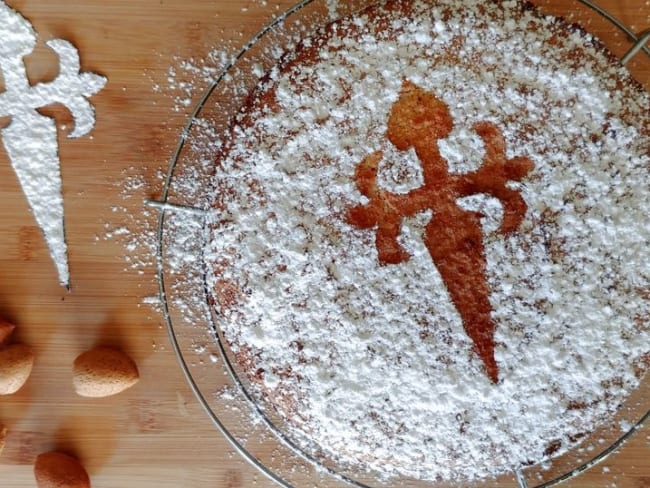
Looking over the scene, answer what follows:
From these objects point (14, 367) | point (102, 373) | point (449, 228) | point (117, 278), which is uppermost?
point (449, 228)

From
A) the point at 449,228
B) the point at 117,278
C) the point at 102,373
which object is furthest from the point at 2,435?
the point at 449,228

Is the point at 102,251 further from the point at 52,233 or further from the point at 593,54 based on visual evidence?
the point at 593,54

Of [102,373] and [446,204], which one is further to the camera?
[102,373]

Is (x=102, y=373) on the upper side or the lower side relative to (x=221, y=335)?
lower

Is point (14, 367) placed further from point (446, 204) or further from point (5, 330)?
point (446, 204)

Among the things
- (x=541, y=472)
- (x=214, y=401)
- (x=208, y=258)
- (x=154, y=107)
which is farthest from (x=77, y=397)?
(x=541, y=472)
